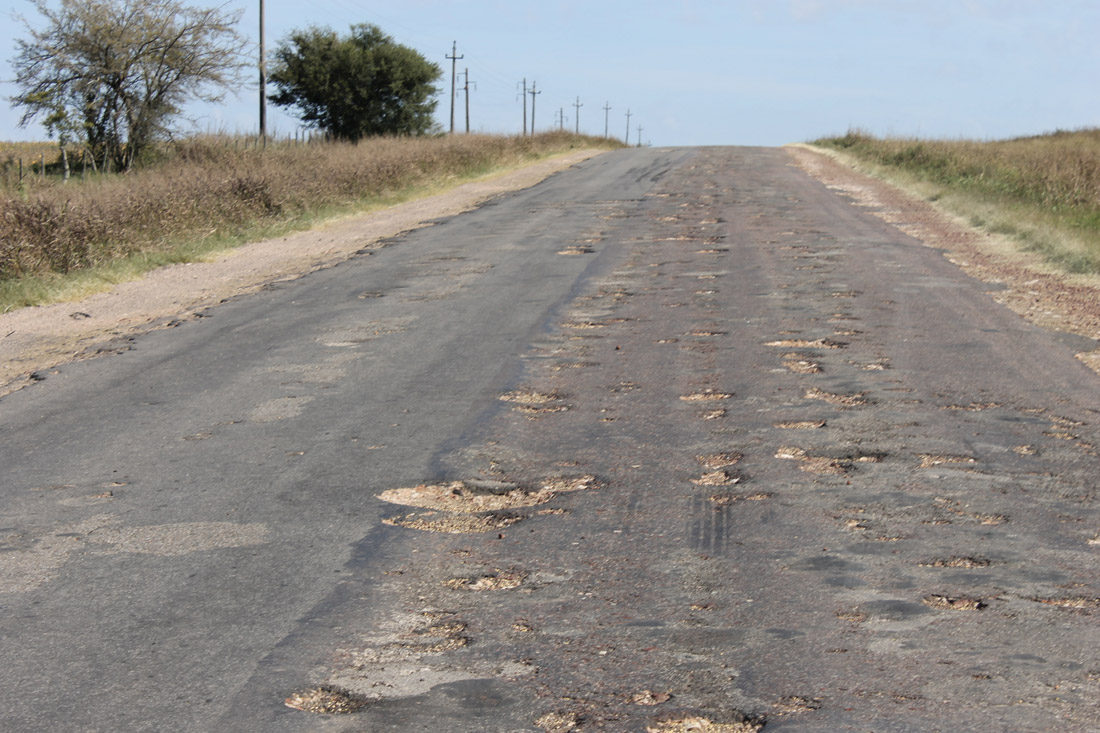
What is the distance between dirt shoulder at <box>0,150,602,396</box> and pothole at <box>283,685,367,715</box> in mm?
4524

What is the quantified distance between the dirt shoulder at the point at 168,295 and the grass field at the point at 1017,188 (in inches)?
313

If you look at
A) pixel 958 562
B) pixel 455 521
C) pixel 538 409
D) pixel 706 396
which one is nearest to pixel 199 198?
pixel 538 409

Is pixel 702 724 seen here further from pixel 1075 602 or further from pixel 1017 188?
pixel 1017 188

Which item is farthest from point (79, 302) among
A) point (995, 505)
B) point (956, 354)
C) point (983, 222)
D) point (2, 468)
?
point (983, 222)

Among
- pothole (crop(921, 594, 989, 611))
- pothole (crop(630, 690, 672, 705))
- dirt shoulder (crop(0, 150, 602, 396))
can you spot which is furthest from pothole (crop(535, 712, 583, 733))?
dirt shoulder (crop(0, 150, 602, 396))

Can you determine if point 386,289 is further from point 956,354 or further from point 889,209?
point 889,209

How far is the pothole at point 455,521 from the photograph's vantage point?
417 cm

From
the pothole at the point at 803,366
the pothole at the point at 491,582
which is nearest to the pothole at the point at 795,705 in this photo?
the pothole at the point at 491,582

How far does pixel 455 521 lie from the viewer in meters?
4.25

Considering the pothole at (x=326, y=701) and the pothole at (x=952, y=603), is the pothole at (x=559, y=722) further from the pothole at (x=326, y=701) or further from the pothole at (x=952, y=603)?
the pothole at (x=952, y=603)

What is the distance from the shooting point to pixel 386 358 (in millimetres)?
7137

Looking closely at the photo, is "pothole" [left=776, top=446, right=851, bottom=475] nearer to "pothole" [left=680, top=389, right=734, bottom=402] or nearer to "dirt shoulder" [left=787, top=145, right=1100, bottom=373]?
"pothole" [left=680, top=389, right=734, bottom=402]

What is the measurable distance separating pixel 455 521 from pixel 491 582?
0.62 meters

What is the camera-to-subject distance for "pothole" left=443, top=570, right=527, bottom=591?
3625 mm
